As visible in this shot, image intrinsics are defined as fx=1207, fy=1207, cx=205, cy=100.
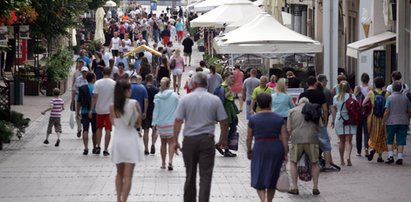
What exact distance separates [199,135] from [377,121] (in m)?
7.48

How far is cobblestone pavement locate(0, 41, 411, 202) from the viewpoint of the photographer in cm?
1764

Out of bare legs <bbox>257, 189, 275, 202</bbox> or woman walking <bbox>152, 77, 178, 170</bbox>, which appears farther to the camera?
woman walking <bbox>152, 77, 178, 170</bbox>

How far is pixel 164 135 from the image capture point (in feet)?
67.9

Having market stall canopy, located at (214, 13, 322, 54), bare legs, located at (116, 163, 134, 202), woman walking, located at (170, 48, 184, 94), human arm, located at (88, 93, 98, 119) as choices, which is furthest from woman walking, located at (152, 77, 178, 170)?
woman walking, located at (170, 48, 184, 94)

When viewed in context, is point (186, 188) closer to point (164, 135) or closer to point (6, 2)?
point (164, 135)

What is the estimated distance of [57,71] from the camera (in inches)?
1490

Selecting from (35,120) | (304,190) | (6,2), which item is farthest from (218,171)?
(35,120)

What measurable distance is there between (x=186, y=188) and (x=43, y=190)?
3.76 m

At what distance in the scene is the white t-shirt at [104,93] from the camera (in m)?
21.7

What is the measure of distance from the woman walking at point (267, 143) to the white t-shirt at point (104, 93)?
6.55 m

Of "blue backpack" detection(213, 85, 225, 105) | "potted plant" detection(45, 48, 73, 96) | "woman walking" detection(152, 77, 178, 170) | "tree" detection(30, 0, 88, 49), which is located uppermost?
Answer: "tree" detection(30, 0, 88, 49)

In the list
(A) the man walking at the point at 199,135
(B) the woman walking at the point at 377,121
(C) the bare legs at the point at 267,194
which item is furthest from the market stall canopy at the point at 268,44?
(A) the man walking at the point at 199,135

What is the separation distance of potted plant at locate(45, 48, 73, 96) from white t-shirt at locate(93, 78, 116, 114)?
1525 centimetres

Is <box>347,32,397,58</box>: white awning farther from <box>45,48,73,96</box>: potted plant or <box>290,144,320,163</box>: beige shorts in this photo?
<box>290,144,320,163</box>: beige shorts
